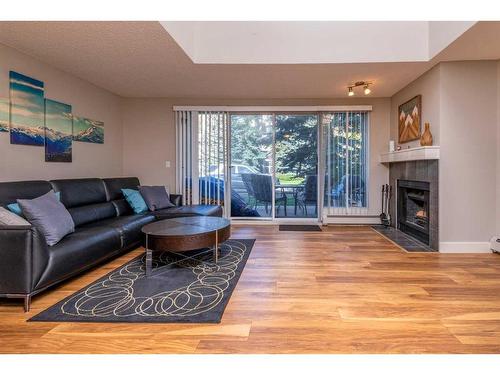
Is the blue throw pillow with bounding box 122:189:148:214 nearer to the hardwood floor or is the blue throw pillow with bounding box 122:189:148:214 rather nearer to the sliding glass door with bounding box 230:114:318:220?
the hardwood floor

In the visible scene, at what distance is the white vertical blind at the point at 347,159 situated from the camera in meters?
5.70

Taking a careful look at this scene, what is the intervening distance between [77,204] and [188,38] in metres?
2.46

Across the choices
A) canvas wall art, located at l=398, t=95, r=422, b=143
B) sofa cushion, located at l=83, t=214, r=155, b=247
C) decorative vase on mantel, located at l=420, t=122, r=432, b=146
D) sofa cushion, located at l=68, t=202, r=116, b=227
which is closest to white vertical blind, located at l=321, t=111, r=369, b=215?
canvas wall art, located at l=398, t=95, r=422, b=143

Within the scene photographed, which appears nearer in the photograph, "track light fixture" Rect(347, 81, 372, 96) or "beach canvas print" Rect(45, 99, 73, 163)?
"beach canvas print" Rect(45, 99, 73, 163)

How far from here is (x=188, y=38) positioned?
3.52 metres

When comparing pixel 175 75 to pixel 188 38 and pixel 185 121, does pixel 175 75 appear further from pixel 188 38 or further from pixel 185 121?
pixel 185 121

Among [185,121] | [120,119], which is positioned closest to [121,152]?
[120,119]

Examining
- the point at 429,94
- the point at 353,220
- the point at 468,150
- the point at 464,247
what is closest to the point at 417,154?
the point at 468,150

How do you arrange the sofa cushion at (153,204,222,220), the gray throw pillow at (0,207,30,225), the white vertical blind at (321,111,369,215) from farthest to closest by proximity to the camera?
the white vertical blind at (321,111,369,215) → the sofa cushion at (153,204,222,220) → the gray throw pillow at (0,207,30,225)

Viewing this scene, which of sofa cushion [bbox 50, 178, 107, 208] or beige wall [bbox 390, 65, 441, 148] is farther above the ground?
beige wall [bbox 390, 65, 441, 148]

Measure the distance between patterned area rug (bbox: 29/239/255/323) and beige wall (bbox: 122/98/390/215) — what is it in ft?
9.18

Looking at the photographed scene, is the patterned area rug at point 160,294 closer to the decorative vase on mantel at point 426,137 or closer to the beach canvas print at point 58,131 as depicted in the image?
the beach canvas print at point 58,131

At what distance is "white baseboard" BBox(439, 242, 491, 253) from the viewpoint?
12.3ft
